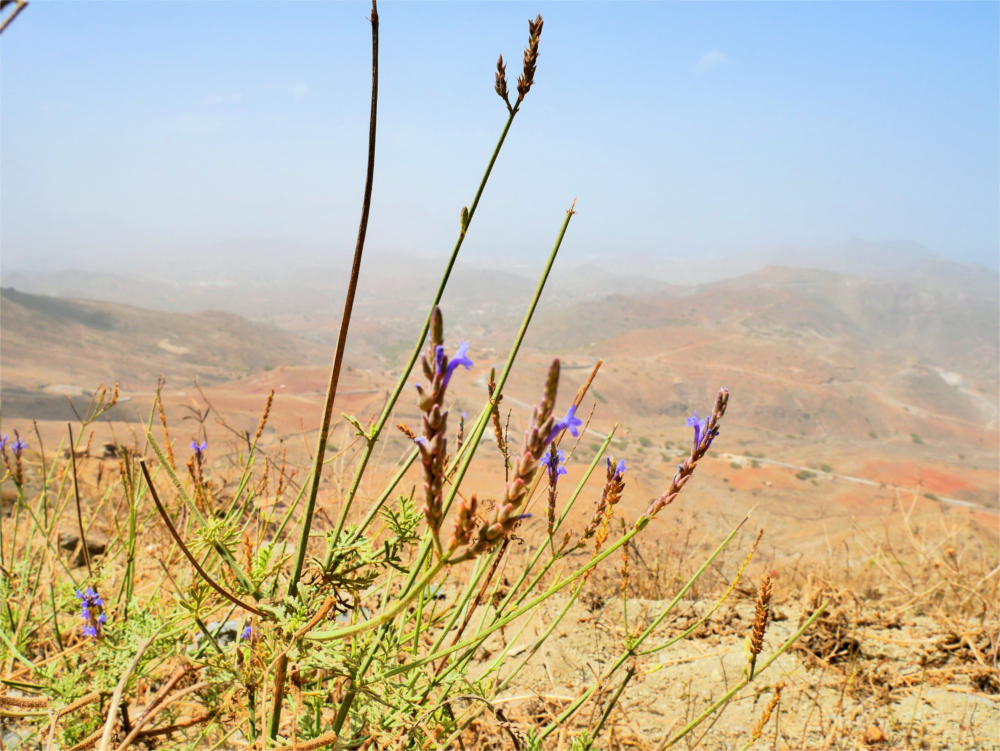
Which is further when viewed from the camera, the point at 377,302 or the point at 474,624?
the point at 377,302

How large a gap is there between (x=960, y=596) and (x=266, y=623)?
512 cm

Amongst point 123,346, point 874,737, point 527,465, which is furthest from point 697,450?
point 123,346

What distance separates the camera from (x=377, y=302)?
122m

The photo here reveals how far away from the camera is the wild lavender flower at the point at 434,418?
2.51ft

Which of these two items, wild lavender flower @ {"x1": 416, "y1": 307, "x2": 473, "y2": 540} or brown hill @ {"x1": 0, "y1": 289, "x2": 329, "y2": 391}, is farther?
brown hill @ {"x1": 0, "y1": 289, "x2": 329, "y2": 391}

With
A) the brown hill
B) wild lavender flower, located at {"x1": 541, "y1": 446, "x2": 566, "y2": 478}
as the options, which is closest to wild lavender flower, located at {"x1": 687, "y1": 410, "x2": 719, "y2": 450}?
wild lavender flower, located at {"x1": 541, "y1": 446, "x2": 566, "y2": 478}

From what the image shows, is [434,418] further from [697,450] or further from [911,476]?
[911,476]

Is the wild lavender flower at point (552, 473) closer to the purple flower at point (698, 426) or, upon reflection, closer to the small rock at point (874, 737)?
the purple flower at point (698, 426)

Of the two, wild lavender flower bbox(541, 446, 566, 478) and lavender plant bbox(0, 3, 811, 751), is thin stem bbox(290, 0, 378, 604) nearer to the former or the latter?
lavender plant bbox(0, 3, 811, 751)

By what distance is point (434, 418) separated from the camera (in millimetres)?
789

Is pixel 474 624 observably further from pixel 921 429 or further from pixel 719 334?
pixel 719 334

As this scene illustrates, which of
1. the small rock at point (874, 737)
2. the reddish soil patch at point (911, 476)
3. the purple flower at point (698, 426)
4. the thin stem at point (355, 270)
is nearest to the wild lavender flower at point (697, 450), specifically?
the purple flower at point (698, 426)

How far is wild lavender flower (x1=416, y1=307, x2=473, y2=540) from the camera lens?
2.51 ft

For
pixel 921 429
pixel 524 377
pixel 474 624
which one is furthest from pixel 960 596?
pixel 921 429
